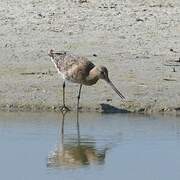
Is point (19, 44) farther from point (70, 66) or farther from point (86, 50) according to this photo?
point (70, 66)

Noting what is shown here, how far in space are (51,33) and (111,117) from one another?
3859mm

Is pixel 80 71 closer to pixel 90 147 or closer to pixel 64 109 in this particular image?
pixel 64 109

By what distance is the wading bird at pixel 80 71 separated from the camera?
12.6 m

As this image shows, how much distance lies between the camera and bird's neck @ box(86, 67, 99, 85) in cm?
1261

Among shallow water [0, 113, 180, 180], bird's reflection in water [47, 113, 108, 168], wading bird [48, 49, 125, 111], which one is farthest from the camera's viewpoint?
wading bird [48, 49, 125, 111]

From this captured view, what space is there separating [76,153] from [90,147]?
0.21m

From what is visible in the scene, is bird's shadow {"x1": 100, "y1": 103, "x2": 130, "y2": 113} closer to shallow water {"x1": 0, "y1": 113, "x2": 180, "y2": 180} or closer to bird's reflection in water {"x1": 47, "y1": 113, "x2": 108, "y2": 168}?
shallow water {"x1": 0, "y1": 113, "x2": 180, "y2": 180}

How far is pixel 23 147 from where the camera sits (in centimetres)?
1066

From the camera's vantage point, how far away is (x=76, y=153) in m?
10.6

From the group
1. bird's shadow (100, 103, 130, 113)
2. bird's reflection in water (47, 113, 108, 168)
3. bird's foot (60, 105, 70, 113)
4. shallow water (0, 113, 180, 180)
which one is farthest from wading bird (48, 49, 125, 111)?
bird's reflection in water (47, 113, 108, 168)

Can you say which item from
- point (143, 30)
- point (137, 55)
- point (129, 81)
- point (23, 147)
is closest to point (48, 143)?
point (23, 147)

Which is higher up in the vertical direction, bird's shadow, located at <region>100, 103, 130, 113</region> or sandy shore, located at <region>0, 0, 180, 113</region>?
sandy shore, located at <region>0, 0, 180, 113</region>

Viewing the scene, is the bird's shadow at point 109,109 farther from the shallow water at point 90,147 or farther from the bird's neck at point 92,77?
the bird's neck at point 92,77

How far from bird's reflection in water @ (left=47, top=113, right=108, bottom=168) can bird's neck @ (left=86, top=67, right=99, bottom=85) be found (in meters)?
1.48
